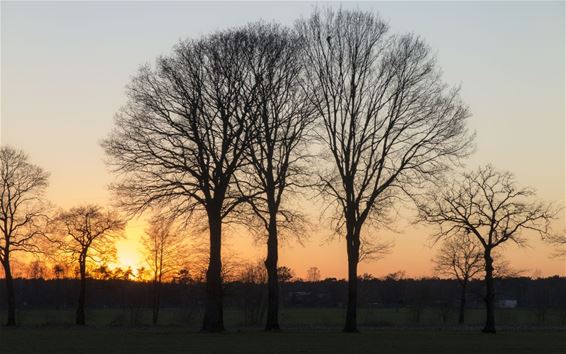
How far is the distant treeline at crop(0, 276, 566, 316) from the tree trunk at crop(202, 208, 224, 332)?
1010 inches

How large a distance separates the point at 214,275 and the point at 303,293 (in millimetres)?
129117

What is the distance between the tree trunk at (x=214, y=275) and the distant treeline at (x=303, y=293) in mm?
25661

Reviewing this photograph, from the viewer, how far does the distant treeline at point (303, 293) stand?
3408 inches

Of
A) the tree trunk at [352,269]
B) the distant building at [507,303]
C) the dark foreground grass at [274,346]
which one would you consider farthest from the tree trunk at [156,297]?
the distant building at [507,303]

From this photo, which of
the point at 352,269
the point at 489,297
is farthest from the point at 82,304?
the point at 489,297

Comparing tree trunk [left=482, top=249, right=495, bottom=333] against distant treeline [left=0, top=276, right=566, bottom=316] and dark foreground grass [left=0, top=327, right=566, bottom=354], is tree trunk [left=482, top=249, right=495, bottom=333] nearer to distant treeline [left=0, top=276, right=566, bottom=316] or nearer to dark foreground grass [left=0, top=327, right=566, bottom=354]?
dark foreground grass [left=0, top=327, right=566, bottom=354]

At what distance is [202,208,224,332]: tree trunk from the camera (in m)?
47.9

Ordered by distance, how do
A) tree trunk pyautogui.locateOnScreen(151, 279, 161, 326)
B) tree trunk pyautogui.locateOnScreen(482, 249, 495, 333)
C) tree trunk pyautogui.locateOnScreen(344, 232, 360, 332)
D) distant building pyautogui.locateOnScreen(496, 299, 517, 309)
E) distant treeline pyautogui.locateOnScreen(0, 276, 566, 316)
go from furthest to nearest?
distant building pyautogui.locateOnScreen(496, 299, 517, 309) → distant treeline pyautogui.locateOnScreen(0, 276, 566, 316) → tree trunk pyautogui.locateOnScreen(151, 279, 161, 326) → tree trunk pyautogui.locateOnScreen(482, 249, 495, 333) → tree trunk pyautogui.locateOnScreen(344, 232, 360, 332)

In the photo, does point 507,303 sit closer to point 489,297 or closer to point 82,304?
point 82,304

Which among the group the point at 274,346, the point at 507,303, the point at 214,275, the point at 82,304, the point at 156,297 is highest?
the point at 214,275

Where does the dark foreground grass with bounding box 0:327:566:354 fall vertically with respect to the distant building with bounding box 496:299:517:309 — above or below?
below

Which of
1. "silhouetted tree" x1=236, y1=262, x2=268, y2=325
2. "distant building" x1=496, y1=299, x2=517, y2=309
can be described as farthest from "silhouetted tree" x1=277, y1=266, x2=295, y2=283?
"distant building" x1=496, y1=299, x2=517, y2=309

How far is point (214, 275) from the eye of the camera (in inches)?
1882

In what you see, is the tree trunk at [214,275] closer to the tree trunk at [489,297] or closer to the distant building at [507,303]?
the tree trunk at [489,297]
